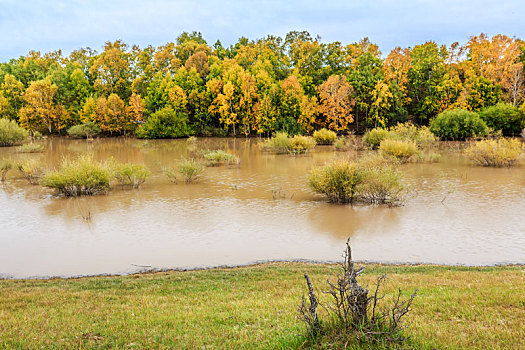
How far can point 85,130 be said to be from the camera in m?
56.6

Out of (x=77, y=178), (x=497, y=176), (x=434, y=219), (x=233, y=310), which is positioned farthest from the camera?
(x=497, y=176)

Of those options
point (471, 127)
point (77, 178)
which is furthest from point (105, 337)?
point (471, 127)

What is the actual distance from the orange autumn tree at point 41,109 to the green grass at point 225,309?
5652 centimetres

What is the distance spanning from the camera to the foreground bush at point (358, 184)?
14797mm

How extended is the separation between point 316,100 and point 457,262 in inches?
1763

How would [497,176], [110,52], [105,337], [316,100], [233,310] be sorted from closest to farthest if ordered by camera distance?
[105,337]
[233,310]
[497,176]
[316,100]
[110,52]

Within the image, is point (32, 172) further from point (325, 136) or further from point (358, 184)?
point (325, 136)

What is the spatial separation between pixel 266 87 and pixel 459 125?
24.9m

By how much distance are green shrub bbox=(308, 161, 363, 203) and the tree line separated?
Answer: 111 feet

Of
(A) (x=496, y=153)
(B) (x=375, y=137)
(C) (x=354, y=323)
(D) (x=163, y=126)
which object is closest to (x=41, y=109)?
(D) (x=163, y=126)

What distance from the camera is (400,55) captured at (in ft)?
180

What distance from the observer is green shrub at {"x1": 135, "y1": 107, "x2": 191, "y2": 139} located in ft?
175

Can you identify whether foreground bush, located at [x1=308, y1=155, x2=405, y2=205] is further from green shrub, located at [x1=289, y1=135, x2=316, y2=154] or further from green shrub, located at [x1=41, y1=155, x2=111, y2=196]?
green shrub, located at [x1=289, y1=135, x2=316, y2=154]

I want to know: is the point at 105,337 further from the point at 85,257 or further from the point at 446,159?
the point at 446,159
